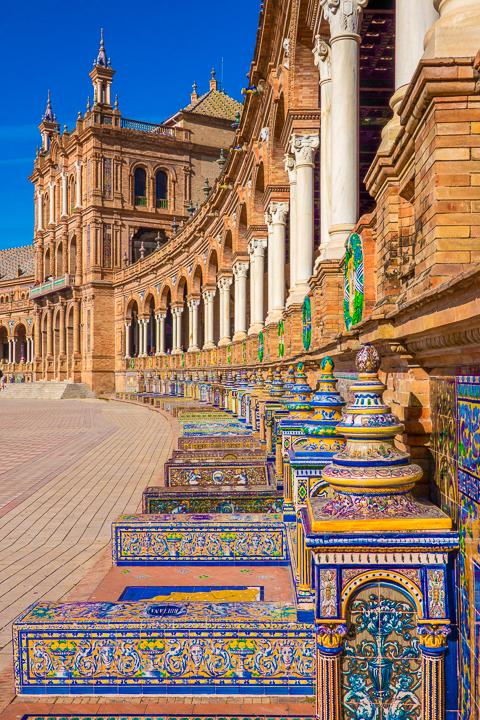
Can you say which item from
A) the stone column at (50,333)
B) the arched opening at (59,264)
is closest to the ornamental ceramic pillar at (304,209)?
the arched opening at (59,264)

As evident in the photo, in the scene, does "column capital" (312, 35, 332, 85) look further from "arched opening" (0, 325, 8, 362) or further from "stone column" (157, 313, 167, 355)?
"arched opening" (0, 325, 8, 362)

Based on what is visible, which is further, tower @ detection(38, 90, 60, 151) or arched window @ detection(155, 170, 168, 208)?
tower @ detection(38, 90, 60, 151)

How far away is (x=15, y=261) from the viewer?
7119cm

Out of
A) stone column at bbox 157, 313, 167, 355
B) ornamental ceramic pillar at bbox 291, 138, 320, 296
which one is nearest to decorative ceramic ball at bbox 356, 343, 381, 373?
ornamental ceramic pillar at bbox 291, 138, 320, 296

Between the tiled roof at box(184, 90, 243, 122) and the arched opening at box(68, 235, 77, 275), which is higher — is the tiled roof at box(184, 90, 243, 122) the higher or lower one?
the higher one

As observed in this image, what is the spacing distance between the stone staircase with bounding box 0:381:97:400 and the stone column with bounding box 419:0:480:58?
134 ft

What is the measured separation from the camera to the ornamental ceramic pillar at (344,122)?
24.5ft

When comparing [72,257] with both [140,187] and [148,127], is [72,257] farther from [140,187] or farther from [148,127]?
[148,127]

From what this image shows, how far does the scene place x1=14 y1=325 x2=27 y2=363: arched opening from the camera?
205 ft

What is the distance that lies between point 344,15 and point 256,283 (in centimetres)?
1171

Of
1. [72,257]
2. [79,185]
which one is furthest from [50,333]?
[79,185]

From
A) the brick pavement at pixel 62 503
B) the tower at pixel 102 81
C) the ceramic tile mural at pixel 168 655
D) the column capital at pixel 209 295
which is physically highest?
the tower at pixel 102 81

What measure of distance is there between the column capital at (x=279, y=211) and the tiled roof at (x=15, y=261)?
58.8m

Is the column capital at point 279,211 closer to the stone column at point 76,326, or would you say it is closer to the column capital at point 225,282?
the column capital at point 225,282
